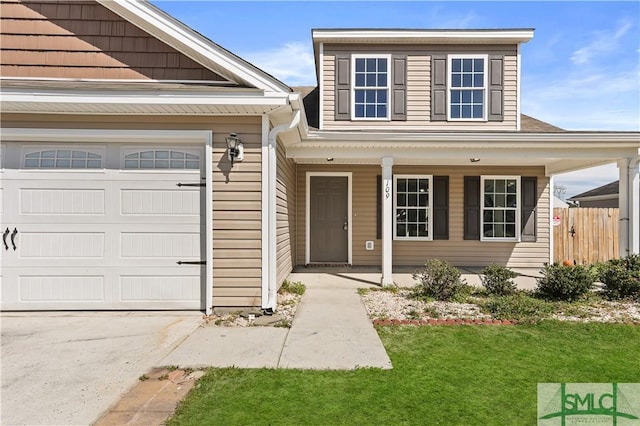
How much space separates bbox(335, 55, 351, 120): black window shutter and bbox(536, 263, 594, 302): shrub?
479cm

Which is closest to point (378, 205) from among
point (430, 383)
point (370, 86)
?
point (370, 86)

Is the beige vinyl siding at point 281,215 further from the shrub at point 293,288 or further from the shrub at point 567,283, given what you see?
the shrub at point 567,283

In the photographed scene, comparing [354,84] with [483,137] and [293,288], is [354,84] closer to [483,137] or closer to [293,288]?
[483,137]

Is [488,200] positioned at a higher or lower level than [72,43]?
lower

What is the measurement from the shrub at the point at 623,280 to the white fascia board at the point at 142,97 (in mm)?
5424

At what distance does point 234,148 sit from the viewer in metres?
4.25

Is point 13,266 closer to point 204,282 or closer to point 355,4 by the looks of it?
point 204,282

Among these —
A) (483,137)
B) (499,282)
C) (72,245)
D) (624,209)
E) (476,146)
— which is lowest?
(499,282)

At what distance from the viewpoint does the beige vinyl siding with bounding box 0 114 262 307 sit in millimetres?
4340

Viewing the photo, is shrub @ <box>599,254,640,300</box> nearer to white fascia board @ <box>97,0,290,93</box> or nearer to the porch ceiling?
the porch ceiling

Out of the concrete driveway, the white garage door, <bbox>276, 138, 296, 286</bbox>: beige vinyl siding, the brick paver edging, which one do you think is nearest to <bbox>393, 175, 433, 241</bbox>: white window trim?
<bbox>276, 138, 296, 286</bbox>: beige vinyl siding

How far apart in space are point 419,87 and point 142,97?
5.75m

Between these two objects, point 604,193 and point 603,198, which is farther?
point 604,193

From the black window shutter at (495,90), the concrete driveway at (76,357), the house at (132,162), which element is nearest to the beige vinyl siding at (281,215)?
the house at (132,162)
